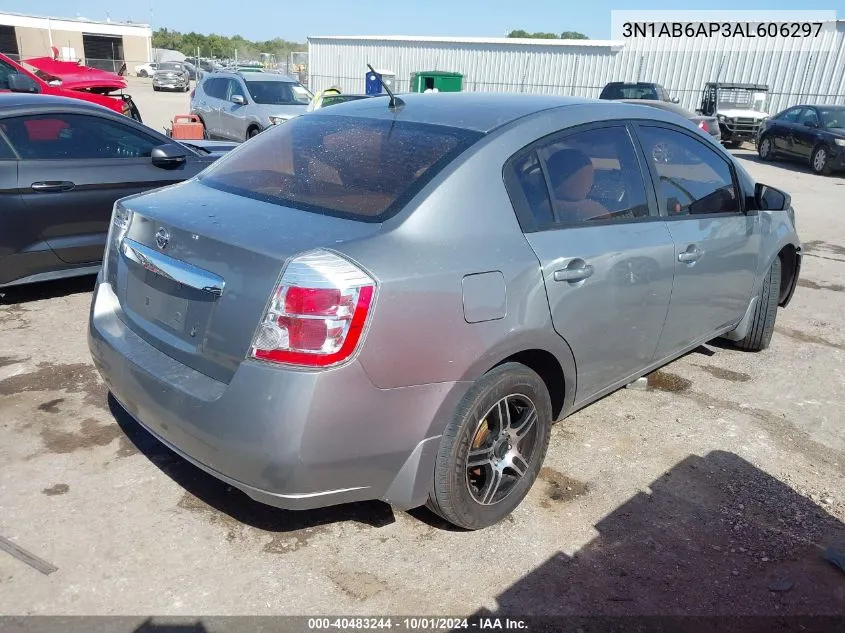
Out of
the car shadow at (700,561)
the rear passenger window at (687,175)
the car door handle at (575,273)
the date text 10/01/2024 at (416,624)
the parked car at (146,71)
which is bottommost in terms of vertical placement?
the parked car at (146,71)

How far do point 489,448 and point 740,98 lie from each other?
23.2 m

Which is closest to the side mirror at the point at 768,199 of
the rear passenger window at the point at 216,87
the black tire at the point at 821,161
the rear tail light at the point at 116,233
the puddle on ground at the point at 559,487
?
the puddle on ground at the point at 559,487

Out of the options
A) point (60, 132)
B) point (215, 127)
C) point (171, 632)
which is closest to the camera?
point (171, 632)

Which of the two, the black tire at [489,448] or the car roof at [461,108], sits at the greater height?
the car roof at [461,108]

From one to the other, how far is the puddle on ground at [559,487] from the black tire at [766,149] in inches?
675

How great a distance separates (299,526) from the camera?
2936 mm

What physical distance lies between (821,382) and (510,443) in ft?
9.08

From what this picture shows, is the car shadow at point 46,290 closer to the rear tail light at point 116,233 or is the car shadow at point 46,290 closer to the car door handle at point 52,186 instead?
the car door handle at point 52,186

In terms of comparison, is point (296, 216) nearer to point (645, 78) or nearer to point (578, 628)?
point (578, 628)

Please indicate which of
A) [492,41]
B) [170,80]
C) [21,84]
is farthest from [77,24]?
[21,84]

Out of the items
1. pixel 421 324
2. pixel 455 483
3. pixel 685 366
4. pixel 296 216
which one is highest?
pixel 296 216

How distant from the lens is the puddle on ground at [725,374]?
4.61 m

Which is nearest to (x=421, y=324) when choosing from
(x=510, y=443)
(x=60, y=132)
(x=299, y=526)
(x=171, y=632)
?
(x=510, y=443)

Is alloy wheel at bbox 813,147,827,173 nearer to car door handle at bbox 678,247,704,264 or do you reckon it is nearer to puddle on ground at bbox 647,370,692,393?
puddle on ground at bbox 647,370,692,393
